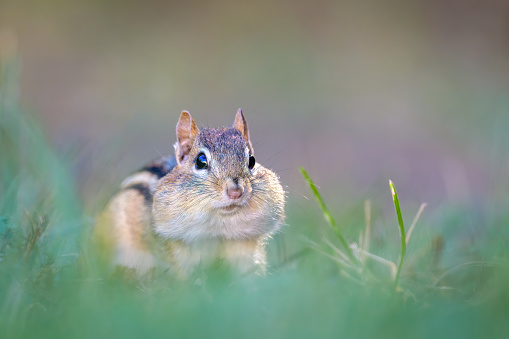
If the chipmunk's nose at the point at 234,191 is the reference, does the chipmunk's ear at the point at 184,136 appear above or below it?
above

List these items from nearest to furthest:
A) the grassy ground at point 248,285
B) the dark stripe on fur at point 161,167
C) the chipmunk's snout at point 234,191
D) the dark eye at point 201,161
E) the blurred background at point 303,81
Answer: the grassy ground at point 248,285
the chipmunk's snout at point 234,191
the dark eye at point 201,161
the dark stripe on fur at point 161,167
the blurred background at point 303,81

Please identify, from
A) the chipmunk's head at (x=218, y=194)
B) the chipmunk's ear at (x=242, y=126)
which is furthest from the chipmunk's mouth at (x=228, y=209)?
the chipmunk's ear at (x=242, y=126)

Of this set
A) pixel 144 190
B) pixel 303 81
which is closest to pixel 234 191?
pixel 144 190

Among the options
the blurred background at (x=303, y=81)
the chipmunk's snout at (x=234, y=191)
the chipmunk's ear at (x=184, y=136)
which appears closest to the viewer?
the chipmunk's snout at (x=234, y=191)

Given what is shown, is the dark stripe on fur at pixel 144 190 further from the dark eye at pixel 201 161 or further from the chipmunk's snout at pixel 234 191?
the chipmunk's snout at pixel 234 191

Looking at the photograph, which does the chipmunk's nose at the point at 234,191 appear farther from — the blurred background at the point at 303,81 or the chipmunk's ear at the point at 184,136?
the blurred background at the point at 303,81

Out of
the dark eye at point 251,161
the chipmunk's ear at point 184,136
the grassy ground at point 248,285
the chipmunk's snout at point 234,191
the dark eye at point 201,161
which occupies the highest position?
the chipmunk's ear at point 184,136

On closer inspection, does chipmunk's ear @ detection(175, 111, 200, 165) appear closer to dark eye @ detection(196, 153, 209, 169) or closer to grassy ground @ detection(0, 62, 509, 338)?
dark eye @ detection(196, 153, 209, 169)

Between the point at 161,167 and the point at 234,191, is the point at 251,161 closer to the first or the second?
the point at 234,191

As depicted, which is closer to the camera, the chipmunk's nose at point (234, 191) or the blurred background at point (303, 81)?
the chipmunk's nose at point (234, 191)
